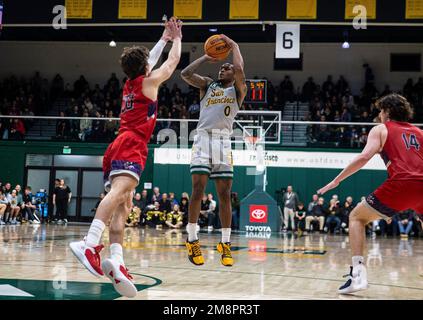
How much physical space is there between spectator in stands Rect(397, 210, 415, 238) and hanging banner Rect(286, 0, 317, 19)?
8.70 metres

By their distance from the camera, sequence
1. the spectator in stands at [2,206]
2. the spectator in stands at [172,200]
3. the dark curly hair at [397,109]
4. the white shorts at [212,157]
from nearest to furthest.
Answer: the dark curly hair at [397,109] < the white shorts at [212,157] < the spectator in stands at [2,206] < the spectator in stands at [172,200]

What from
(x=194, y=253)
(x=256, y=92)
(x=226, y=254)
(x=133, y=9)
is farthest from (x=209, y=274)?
(x=256, y=92)

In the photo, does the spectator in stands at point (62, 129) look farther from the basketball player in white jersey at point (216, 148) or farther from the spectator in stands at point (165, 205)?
the basketball player in white jersey at point (216, 148)

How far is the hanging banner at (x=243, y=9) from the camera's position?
14.2 metres

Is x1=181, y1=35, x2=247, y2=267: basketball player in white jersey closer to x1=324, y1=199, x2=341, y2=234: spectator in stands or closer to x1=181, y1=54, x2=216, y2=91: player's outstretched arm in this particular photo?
x1=181, y1=54, x2=216, y2=91: player's outstretched arm

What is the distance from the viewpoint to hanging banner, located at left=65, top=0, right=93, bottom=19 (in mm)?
14656

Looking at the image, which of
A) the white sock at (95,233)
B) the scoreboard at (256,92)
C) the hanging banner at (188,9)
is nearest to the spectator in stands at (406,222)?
the scoreboard at (256,92)

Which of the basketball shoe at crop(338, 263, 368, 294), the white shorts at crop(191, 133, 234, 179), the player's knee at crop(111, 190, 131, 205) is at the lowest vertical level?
the basketball shoe at crop(338, 263, 368, 294)

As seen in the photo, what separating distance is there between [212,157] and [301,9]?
27.5ft

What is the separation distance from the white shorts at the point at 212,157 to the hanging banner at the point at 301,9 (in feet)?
26.9

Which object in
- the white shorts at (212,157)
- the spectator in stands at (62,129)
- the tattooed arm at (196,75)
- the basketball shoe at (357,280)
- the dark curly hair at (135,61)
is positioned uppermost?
the spectator in stands at (62,129)

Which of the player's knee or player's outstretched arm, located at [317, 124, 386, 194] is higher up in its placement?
player's outstretched arm, located at [317, 124, 386, 194]

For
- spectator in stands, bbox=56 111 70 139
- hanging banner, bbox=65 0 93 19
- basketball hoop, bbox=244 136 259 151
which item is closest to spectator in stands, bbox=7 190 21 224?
spectator in stands, bbox=56 111 70 139

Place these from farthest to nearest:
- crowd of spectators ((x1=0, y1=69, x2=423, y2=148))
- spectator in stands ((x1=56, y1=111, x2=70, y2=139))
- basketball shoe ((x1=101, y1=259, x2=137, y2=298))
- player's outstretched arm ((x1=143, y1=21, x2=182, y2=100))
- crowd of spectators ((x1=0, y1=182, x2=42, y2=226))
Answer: spectator in stands ((x1=56, y1=111, x2=70, y2=139)), crowd of spectators ((x1=0, y1=69, x2=423, y2=148)), crowd of spectators ((x1=0, y1=182, x2=42, y2=226)), player's outstretched arm ((x1=143, y1=21, x2=182, y2=100)), basketball shoe ((x1=101, y1=259, x2=137, y2=298))
